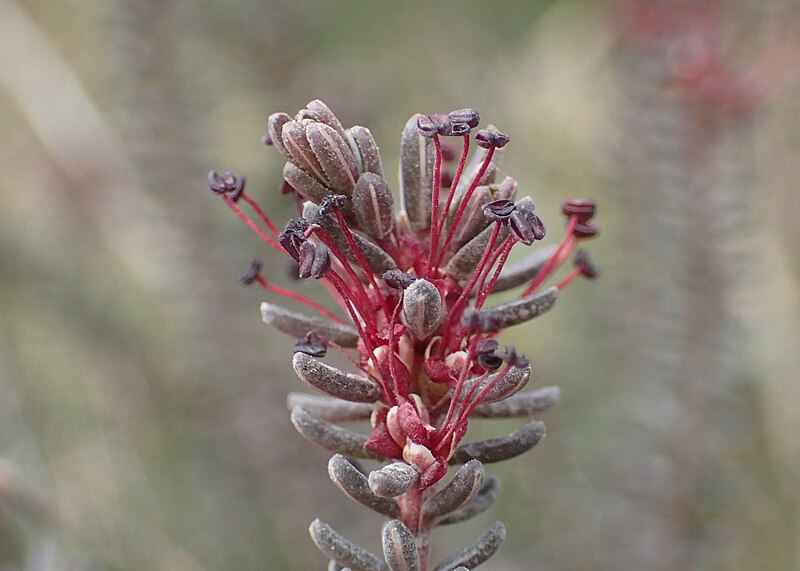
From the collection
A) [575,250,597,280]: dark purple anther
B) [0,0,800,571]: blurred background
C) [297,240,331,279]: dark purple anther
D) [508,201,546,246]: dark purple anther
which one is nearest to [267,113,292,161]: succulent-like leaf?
[297,240,331,279]: dark purple anther

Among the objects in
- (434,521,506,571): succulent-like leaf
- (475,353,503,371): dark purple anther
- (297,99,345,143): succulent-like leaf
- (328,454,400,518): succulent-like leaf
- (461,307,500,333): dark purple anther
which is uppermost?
(297,99,345,143): succulent-like leaf

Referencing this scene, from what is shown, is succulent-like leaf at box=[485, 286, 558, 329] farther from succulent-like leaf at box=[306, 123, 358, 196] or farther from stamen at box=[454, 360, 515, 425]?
succulent-like leaf at box=[306, 123, 358, 196]

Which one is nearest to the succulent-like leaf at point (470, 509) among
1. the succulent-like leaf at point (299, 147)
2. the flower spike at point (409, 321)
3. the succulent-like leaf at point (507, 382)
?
the flower spike at point (409, 321)

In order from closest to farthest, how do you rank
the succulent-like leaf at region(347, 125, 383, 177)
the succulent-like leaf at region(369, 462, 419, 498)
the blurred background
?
the succulent-like leaf at region(369, 462, 419, 498) → the succulent-like leaf at region(347, 125, 383, 177) → the blurred background

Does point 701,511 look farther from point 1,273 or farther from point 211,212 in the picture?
point 1,273

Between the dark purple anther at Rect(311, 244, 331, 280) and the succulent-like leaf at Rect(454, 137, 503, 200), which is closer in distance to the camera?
the dark purple anther at Rect(311, 244, 331, 280)

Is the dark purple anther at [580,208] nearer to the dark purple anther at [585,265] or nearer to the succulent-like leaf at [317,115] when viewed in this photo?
the dark purple anther at [585,265]
